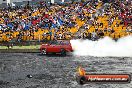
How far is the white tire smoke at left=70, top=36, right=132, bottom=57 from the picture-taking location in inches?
1743

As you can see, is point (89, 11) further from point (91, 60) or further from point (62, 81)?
point (62, 81)

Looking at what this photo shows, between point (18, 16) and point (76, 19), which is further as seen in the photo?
point (18, 16)

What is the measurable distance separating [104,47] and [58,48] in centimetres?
541

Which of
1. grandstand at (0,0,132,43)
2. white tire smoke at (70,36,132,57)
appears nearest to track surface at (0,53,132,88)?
white tire smoke at (70,36,132,57)

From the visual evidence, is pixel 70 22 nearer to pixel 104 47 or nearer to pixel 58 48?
pixel 58 48

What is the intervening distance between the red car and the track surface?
2.32 feet

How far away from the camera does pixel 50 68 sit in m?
A: 35.0

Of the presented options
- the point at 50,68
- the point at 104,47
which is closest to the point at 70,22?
the point at 104,47

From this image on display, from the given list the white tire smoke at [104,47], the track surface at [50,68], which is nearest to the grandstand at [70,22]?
the white tire smoke at [104,47]

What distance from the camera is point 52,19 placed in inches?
2141

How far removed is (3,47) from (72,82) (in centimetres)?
2457

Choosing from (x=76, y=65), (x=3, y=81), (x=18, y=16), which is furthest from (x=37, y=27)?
(x=3, y=81)

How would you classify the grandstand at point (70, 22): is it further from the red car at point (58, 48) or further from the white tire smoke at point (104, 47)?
the red car at point (58, 48)

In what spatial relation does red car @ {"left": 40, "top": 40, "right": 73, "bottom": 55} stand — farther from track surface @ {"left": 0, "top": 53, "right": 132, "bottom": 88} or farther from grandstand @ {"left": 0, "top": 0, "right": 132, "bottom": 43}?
grandstand @ {"left": 0, "top": 0, "right": 132, "bottom": 43}
